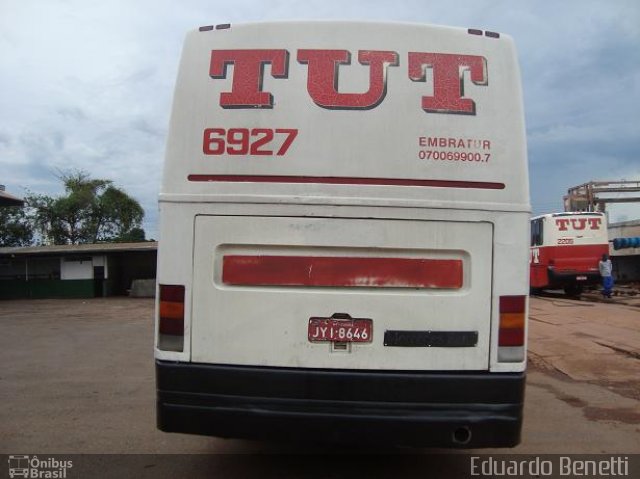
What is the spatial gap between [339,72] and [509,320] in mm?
1950

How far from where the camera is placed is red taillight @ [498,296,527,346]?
3686 millimetres

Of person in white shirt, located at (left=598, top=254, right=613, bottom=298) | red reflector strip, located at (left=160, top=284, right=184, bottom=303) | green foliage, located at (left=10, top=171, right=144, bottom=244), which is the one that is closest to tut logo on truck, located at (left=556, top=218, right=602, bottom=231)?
person in white shirt, located at (left=598, top=254, right=613, bottom=298)

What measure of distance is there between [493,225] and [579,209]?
111ft

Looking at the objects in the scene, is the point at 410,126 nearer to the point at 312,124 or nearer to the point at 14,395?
the point at 312,124

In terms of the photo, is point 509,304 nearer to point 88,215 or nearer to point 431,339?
point 431,339

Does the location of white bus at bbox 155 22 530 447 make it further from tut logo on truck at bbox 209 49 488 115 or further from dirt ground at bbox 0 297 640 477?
dirt ground at bbox 0 297 640 477

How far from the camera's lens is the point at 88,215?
48.0 metres

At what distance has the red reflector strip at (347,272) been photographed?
12.1 ft

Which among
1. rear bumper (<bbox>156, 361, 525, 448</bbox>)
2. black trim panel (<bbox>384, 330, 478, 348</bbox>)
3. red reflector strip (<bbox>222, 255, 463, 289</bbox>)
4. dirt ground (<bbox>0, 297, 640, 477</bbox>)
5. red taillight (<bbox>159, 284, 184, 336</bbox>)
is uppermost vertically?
red reflector strip (<bbox>222, 255, 463, 289</bbox>)

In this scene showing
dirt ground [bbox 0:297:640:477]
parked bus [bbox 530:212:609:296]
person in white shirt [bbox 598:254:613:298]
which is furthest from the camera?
parked bus [bbox 530:212:609:296]

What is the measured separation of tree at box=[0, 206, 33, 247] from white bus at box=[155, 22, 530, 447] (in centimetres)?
4676

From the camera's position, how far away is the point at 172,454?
4.79 meters

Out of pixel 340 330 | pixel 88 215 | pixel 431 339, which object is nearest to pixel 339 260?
pixel 340 330

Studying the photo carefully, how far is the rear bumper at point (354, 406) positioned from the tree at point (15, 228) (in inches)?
1848
